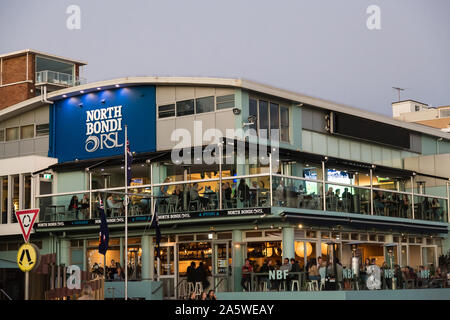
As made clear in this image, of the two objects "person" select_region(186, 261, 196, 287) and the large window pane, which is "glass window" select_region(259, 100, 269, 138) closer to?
"person" select_region(186, 261, 196, 287)

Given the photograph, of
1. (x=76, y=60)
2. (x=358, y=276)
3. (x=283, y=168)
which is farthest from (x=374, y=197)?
(x=76, y=60)

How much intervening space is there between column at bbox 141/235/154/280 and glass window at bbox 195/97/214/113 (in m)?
5.73

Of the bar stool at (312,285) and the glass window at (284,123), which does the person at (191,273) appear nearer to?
the bar stool at (312,285)

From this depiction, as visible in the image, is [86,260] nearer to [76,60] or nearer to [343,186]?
[343,186]

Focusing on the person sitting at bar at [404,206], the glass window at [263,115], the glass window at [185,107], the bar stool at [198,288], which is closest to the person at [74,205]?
the glass window at [185,107]

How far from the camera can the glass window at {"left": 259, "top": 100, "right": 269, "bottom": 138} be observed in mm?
34062

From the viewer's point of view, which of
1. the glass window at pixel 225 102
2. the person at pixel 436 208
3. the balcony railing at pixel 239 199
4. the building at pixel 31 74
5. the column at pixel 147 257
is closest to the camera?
the balcony railing at pixel 239 199

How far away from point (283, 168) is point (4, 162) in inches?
527

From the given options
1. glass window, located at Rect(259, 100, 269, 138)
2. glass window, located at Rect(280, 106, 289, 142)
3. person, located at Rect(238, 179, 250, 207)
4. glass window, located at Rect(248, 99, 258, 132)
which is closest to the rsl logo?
glass window, located at Rect(248, 99, 258, 132)

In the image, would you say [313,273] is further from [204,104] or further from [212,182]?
Answer: [204,104]

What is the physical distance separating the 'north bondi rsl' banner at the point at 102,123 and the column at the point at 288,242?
312 inches

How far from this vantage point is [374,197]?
34.6 meters

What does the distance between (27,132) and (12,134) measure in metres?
1.18

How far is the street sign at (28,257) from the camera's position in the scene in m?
17.4
